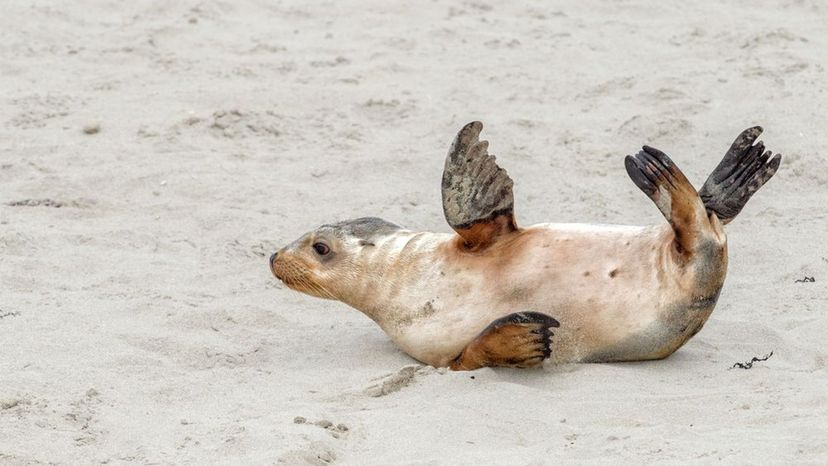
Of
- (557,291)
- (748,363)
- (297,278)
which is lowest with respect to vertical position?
(297,278)

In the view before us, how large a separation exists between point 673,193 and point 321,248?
1584mm

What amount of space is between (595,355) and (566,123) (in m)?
3.31

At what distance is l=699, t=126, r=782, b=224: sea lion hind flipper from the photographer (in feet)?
17.4

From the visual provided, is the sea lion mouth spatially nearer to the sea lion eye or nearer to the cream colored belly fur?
the sea lion eye

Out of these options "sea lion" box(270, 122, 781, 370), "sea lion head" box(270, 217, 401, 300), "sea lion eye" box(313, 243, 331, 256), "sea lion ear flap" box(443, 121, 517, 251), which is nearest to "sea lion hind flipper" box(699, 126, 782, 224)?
"sea lion" box(270, 122, 781, 370)

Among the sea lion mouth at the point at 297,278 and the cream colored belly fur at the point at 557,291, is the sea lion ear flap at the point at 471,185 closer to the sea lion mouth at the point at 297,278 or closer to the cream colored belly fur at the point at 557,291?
the cream colored belly fur at the point at 557,291

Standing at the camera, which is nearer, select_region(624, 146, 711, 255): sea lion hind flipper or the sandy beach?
the sandy beach

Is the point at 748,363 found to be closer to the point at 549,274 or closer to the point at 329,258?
the point at 549,274

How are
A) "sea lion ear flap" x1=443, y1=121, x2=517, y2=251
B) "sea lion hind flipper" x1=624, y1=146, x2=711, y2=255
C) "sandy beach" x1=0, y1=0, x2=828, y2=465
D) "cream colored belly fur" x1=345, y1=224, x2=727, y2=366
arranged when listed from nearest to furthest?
"sandy beach" x1=0, y1=0, x2=828, y2=465
"sea lion hind flipper" x1=624, y1=146, x2=711, y2=255
"cream colored belly fur" x1=345, y1=224, x2=727, y2=366
"sea lion ear flap" x1=443, y1=121, x2=517, y2=251

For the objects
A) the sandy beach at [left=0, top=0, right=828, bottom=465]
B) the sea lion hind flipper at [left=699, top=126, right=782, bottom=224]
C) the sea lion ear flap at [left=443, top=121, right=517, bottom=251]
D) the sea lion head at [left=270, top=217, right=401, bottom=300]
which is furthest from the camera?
the sea lion head at [left=270, top=217, right=401, bottom=300]

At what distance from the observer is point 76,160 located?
7805 millimetres

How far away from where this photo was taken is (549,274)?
5.34 metres

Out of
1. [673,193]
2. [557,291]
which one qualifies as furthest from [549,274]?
[673,193]

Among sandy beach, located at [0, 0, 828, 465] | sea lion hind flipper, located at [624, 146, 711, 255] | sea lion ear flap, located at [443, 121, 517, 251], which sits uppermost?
sea lion hind flipper, located at [624, 146, 711, 255]
